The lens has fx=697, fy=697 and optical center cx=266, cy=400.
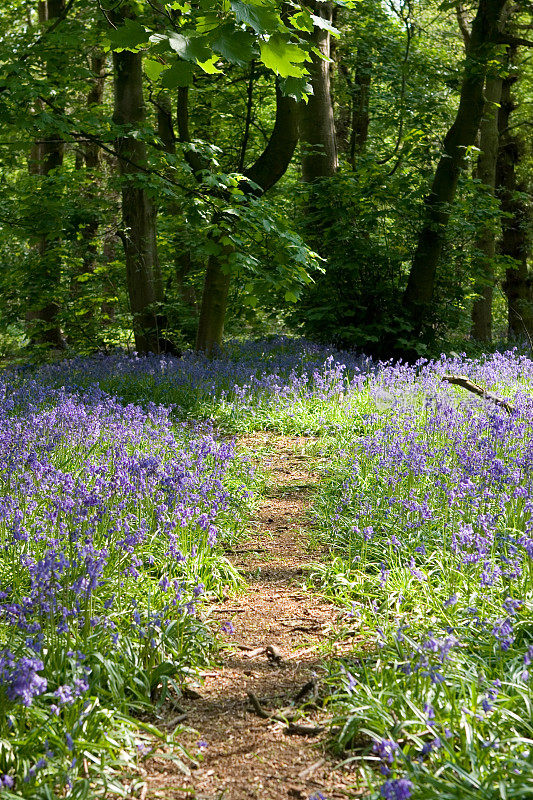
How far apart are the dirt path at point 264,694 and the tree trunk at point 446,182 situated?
761cm

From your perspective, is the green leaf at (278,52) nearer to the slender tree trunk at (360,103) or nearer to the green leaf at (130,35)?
the green leaf at (130,35)

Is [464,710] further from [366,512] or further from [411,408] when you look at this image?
[411,408]

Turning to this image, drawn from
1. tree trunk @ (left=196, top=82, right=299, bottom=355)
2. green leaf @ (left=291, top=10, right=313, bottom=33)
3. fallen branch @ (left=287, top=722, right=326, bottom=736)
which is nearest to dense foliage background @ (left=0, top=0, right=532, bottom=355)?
tree trunk @ (left=196, top=82, right=299, bottom=355)

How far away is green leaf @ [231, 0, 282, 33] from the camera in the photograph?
256 centimetres

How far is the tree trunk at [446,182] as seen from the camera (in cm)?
1157

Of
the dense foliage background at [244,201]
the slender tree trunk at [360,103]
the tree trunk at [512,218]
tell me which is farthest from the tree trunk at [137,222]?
the tree trunk at [512,218]

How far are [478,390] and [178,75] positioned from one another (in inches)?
222

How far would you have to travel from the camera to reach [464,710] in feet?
7.45

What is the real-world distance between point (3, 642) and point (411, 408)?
5073 millimetres

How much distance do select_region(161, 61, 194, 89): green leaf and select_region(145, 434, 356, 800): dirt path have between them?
100 inches

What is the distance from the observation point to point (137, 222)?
34.8 ft

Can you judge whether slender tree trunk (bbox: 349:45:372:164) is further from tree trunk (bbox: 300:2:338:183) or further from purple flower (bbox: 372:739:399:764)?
purple flower (bbox: 372:739:399:764)

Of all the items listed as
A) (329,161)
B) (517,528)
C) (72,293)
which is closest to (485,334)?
(329,161)

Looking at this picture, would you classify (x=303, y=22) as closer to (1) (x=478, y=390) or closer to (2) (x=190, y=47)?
(2) (x=190, y=47)
